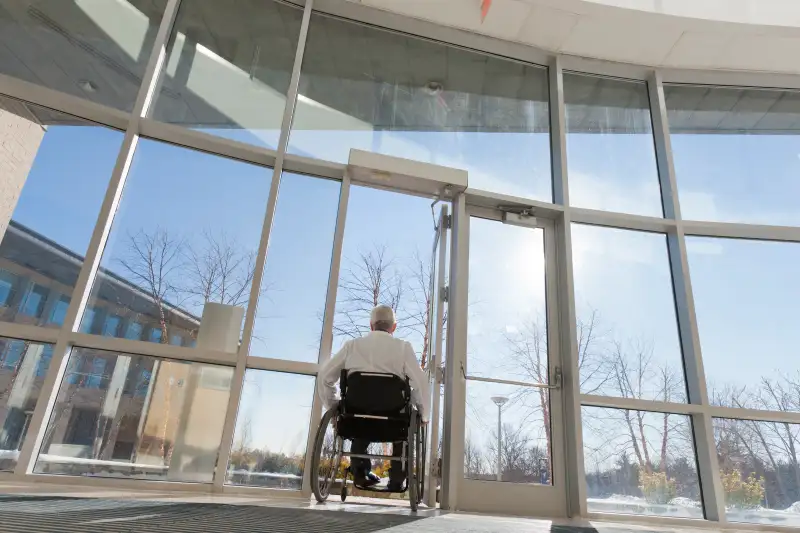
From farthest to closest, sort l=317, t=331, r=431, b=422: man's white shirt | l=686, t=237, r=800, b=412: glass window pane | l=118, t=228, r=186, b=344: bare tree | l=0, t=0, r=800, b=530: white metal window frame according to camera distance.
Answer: l=686, t=237, r=800, b=412: glass window pane < l=118, t=228, r=186, b=344: bare tree < l=0, t=0, r=800, b=530: white metal window frame < l=317, t=331, r=431, b=422: man's white shirt

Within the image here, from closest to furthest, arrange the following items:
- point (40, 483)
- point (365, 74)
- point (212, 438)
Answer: point (40, 483)
point (212, 438)
point (365, 74)

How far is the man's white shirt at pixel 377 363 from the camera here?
259cm

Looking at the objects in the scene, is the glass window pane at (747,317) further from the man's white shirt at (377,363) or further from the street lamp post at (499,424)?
the man's white shirt at (377,363)

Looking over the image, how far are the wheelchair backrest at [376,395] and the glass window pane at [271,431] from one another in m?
0.58

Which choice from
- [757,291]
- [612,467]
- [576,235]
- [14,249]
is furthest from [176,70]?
[757,291]

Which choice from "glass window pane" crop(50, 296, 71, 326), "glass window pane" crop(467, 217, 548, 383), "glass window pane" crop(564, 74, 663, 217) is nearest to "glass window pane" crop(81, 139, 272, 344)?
"glass window pane" crop(50, 296, 71, 326)

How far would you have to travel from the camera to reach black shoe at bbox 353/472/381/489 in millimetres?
2449

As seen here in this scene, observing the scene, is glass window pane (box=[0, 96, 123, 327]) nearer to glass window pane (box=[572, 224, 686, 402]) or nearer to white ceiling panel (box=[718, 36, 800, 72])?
glass window pane (box=[572, 224, 686, 402])

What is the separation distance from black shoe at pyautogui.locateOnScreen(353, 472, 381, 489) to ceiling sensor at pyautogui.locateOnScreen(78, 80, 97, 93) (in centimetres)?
283

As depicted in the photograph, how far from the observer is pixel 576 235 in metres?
3.79

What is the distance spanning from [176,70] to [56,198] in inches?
47.2

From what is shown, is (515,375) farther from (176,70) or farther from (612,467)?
(176,70)

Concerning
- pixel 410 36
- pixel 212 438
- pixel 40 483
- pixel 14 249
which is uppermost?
pixel 410 36

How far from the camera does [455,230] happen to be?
3.55 meters
